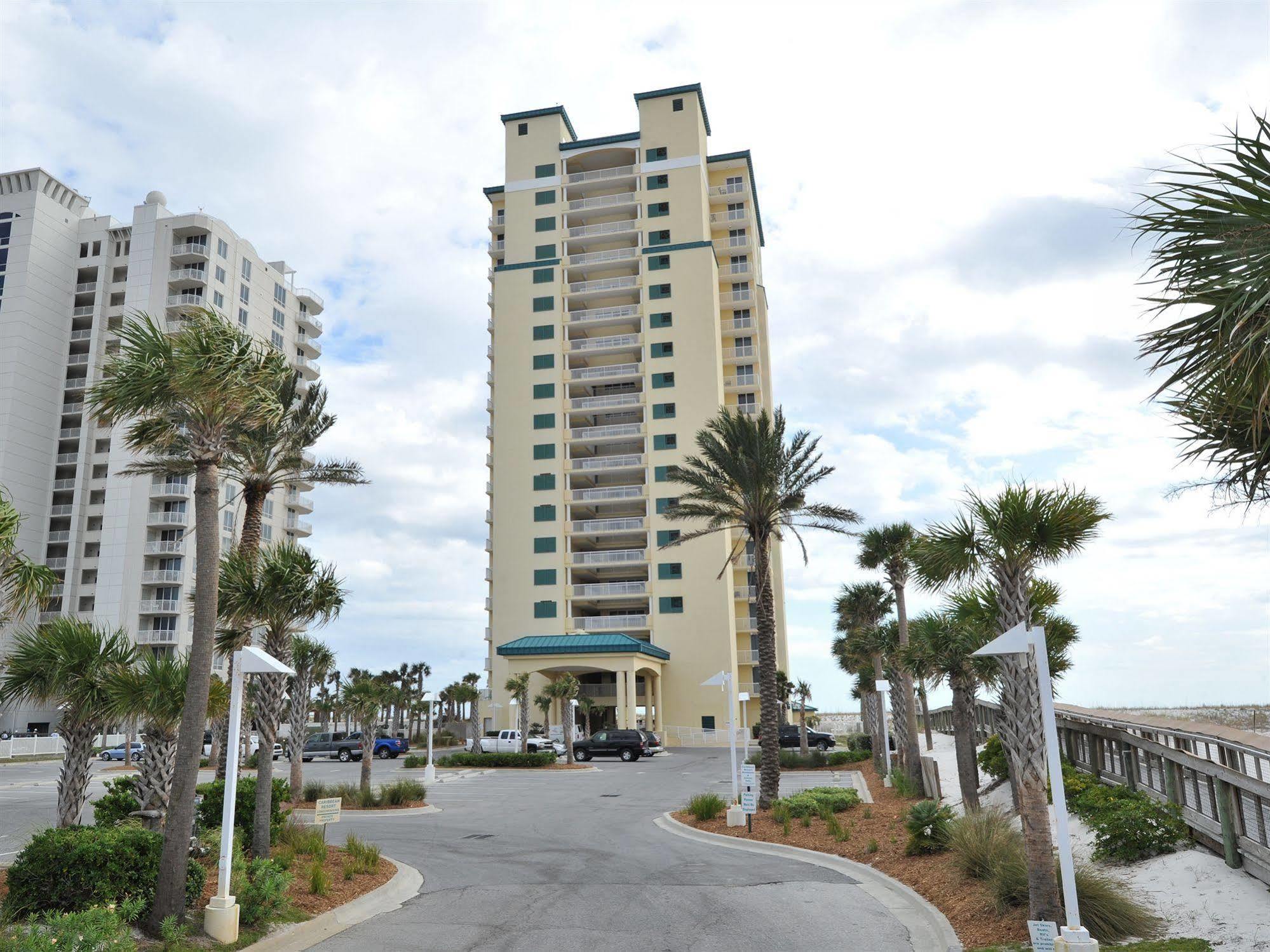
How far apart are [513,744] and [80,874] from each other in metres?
39.7

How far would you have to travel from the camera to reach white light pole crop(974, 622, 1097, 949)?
8.36 m

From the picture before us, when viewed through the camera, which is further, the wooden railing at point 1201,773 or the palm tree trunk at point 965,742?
the palm tree trunk at point 965,742

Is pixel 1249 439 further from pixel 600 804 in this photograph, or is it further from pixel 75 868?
pixel 600 804

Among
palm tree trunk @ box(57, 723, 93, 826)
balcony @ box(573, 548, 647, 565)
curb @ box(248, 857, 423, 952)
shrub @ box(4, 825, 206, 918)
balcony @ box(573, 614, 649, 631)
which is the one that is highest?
balcony @ box(573, 548, 647, 565)

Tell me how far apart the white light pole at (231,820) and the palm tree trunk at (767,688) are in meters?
14.0

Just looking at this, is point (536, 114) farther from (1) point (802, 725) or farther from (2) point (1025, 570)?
(2) point (1025, 570)

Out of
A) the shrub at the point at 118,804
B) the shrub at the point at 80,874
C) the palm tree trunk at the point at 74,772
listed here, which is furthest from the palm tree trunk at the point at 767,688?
the shrub at the point at 80,874

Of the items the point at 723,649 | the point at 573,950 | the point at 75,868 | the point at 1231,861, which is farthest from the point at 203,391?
the point at 723,649

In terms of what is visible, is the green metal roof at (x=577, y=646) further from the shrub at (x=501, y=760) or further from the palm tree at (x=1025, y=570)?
the palm tree at (x=1025, y=570)

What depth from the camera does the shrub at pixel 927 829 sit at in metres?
14.6

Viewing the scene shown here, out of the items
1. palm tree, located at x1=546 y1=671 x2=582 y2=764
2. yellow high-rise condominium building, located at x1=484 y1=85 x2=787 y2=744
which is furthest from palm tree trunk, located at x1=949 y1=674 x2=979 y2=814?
yellow high-rise condominium building, located at x1=484 y1=85 x2=787 y2=744

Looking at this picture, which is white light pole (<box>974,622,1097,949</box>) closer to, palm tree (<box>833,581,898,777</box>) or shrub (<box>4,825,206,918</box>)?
shrub (<box>4,825,206,918</box>)

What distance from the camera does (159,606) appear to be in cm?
6862

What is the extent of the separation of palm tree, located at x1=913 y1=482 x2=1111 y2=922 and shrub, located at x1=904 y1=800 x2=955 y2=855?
13.1 feet
